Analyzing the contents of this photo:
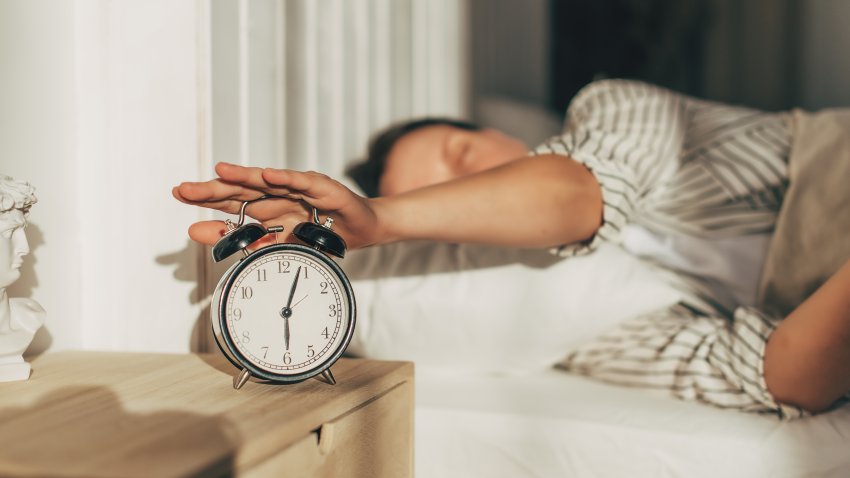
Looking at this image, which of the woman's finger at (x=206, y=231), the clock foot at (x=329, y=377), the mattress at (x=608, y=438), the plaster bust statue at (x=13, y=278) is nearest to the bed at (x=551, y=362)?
the mattress at (x=608, y=438)

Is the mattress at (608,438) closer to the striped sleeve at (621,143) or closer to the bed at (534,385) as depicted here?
the bed at (534,385)

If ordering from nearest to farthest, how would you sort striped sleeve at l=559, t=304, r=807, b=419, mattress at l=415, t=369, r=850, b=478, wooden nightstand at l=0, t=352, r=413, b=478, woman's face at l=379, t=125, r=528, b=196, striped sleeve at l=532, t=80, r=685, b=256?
1. wooden nightstand at l=0, t=352, r=413, b=478
2. mattress at l=415, t=369, r=850, b=478
3. striped sleeve at l=559, t=304, r=807, b=419
4. striped sleeve at l=532, t=80, r=685, b=256
5. woman's face at l=379, t=125, r=528, b=196

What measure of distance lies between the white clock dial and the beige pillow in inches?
31.9

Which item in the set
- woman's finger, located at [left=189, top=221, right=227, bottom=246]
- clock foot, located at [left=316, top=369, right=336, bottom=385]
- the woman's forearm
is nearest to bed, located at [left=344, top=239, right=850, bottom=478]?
the woman's forearm

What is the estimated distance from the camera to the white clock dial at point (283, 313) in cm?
65

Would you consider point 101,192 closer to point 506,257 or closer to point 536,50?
point 506,257

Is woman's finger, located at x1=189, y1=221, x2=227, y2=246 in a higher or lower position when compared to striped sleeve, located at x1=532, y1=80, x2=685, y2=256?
lower

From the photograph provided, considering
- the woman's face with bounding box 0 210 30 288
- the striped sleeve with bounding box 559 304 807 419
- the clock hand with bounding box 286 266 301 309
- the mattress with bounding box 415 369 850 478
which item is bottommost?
the mattress with bounding box 415 369 850 478

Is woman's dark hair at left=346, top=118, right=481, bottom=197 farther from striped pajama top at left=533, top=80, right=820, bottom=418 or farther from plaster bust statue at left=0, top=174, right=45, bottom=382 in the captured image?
plaster bust statue at left=0, top=174, right=45, bottom=382

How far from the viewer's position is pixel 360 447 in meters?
0.65

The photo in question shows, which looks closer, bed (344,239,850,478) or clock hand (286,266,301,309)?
clock hand (286,266,301,309)

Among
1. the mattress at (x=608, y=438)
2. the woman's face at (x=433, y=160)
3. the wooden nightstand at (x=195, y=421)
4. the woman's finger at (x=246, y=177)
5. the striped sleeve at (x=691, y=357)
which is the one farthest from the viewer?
the woman's face at (x=433, y=160)

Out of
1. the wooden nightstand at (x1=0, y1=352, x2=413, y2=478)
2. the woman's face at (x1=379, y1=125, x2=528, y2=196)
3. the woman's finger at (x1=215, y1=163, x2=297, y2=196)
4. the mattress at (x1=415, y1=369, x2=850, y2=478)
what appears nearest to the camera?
the wooden nightstand at (x1=0, y1=352, x2=413, y2=478)

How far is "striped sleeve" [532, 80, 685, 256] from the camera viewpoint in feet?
3.40
